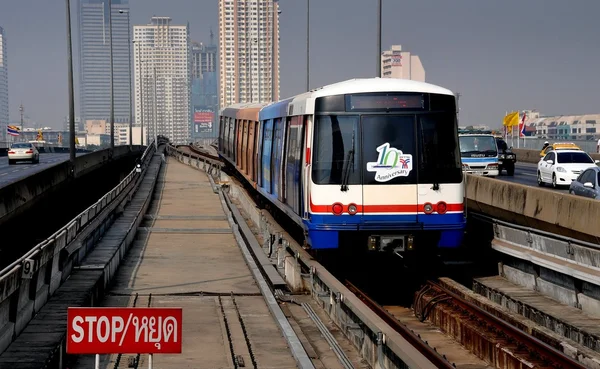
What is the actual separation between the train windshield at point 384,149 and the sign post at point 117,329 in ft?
31.4

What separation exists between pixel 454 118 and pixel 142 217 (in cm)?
1767

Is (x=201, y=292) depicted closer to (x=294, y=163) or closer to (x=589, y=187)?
(x=294, y=163)

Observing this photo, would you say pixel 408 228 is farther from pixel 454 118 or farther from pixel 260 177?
pixel 260 177

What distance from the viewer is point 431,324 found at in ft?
56.2

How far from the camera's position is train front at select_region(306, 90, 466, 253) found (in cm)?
1752

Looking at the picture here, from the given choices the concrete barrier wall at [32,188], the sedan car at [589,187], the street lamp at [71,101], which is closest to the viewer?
the concrete barrier wall at [32,188]

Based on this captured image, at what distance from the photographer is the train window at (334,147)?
17.5m

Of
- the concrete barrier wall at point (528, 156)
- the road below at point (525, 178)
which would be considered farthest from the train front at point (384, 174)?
the concrete barrier wall at point (528, 156)

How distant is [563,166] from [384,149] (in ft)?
83.2

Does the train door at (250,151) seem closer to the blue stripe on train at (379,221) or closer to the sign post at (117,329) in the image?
the blue stripe on train at (379,221)

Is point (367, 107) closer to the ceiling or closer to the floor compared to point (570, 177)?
closer to the ceiling

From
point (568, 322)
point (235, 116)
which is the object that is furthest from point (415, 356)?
point (235, 116)

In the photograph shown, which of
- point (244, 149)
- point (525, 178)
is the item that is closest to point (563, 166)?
point (525, 178)

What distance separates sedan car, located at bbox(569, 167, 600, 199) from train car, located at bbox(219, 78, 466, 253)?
8.68 m
